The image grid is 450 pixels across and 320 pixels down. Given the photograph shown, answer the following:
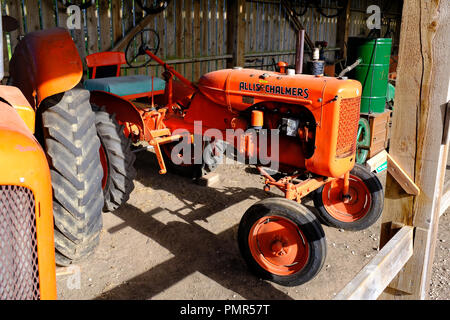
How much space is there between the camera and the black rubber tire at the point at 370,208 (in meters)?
3.67

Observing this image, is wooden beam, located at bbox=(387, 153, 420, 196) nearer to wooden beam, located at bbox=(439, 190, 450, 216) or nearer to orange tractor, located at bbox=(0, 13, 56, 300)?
wooden beam, located at bbox=(439, 190, 450, 216)

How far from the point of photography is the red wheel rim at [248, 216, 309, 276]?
2938mm

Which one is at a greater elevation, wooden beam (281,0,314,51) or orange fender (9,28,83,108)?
wooden beam (281,0,314,51)

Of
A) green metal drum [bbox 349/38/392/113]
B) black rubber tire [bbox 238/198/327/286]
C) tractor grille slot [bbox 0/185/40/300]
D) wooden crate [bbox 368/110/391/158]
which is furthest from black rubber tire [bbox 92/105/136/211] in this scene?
green metal drum [bbox 349/38/392/113]

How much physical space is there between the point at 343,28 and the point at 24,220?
12.3 meters

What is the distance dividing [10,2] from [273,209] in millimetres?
3980

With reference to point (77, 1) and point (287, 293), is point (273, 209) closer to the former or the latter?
point (287, 293)

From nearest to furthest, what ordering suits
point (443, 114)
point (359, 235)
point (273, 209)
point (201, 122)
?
point (443, 114), point (273, 209), point (359, 235), point (201, 122)

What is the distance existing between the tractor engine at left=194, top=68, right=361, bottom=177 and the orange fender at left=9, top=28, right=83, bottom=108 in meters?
1.30

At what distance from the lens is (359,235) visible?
148 inches

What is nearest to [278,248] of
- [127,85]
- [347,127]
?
[347,127]

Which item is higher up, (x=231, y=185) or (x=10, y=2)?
(x=10, y=2)

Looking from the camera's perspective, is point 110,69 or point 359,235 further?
point 110,69
